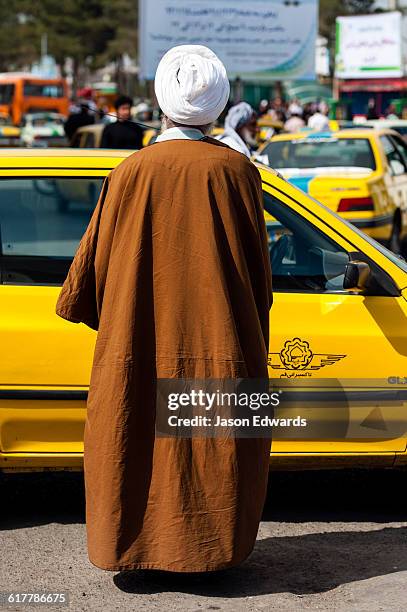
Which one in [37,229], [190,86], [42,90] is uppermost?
[190,86]

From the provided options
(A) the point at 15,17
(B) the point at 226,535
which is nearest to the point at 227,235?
(B) the point at 226,535

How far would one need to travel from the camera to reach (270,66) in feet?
76.9

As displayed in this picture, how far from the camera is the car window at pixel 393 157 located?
1397cm

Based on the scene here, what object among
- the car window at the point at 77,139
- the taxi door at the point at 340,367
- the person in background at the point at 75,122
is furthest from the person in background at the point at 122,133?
the taxi door at the point at 340,367

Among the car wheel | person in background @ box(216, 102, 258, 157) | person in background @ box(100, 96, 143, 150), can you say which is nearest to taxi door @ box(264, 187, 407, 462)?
person in background @ box(216, 102, 258, 157)

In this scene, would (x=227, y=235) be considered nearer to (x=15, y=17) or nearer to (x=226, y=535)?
(x=226, y=535)

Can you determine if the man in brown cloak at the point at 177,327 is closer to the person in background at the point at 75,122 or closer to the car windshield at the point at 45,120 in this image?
the person in background at the point at 75,122

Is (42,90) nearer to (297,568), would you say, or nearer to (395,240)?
(395,240)

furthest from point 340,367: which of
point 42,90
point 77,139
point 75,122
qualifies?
point 42,90

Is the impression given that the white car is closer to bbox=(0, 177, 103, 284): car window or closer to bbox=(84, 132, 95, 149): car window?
bbox=(84, 132, 95, 149): car window

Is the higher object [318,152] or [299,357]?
[299,357]

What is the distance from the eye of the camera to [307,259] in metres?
5.35

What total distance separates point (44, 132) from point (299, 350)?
124 feet
